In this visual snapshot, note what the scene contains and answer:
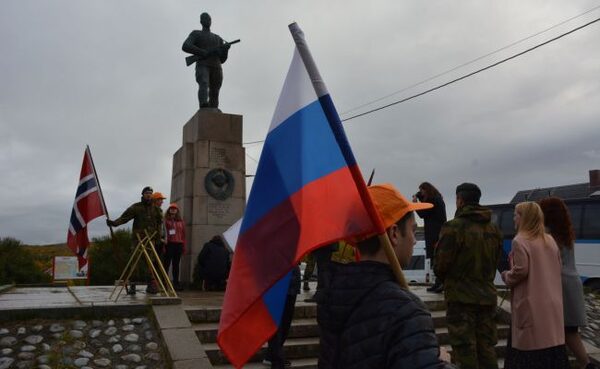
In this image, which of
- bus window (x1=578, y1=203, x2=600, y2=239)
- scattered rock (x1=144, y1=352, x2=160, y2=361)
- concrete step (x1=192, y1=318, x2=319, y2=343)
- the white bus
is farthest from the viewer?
bus window (x1=578, y1=203, x2=600, y2=239)

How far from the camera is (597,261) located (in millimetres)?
13297

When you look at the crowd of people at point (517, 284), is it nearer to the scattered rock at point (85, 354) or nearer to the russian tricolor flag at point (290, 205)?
Answer: the russian tricolor flag at point (290, 205)

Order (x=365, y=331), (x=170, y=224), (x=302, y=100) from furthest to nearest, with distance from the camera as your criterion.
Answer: (x=170, y=224) → (x=302, y=100) → (x=365, y=331)

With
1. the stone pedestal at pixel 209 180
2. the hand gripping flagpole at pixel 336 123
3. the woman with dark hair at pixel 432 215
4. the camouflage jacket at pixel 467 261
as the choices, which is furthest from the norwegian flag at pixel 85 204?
the hand gripping flagpole at pixel 336 123

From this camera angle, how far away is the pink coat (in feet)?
14.3

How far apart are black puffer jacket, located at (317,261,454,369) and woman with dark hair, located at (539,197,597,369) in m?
3.54

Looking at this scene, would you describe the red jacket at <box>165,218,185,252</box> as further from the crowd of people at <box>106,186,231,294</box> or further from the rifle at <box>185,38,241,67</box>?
the rifle at <box>185,38,241,67</box>

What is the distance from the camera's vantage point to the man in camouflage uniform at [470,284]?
465cm

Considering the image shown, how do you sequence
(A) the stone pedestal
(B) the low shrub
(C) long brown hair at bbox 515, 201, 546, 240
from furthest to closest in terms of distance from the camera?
(B) the low shrub, (A) the stone pedestal, (C) long brown hair at bbox 515, 201, 546, 240

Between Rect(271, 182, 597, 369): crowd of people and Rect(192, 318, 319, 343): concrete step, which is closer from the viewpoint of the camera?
Rect(271, 182, 597, 369): crowd of people

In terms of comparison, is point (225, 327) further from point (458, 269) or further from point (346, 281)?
point (458, 269)

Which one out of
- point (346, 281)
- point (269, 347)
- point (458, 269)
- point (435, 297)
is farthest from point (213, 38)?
point (346, 281)

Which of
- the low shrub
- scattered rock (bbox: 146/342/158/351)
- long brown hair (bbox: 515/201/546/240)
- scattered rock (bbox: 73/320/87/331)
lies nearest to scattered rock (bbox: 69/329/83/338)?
scattered rock (bbox: 73/320/87/331)

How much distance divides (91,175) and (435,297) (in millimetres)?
5335
